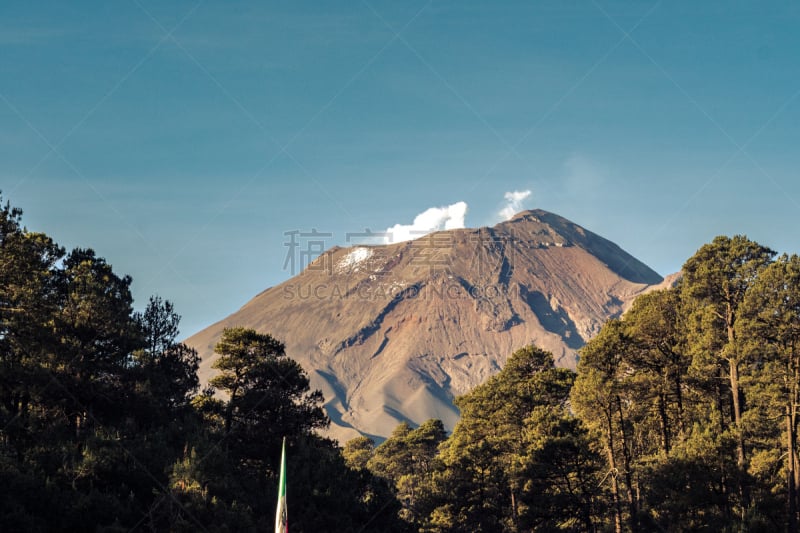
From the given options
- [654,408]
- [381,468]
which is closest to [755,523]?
[654,408]

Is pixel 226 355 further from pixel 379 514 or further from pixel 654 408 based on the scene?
pixel 654 408

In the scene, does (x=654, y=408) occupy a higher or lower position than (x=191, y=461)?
higher

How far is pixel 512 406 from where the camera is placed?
68062 millimetres

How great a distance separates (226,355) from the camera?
192 ft

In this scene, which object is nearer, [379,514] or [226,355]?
[379,514]

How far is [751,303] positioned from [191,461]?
33311 millimetres

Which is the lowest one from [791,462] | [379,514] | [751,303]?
[379,514]

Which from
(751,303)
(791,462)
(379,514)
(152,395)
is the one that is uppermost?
(751,303)

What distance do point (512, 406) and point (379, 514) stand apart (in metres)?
18.8

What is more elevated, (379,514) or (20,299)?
(20,299)

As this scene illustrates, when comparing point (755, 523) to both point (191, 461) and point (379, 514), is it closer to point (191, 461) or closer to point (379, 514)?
point (379, 514)

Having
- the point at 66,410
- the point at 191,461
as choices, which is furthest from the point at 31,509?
the point at 66,410

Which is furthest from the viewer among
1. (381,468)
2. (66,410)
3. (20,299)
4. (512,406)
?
(381,468)

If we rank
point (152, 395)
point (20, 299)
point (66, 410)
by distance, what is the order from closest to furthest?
point (20, 299) < point (66, 410) < point (152, 395)
